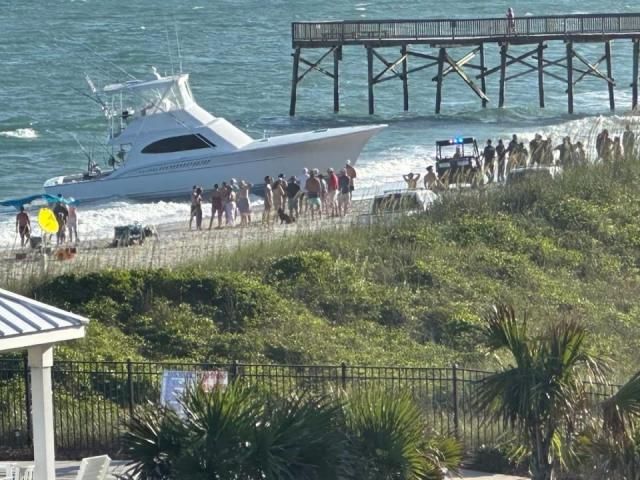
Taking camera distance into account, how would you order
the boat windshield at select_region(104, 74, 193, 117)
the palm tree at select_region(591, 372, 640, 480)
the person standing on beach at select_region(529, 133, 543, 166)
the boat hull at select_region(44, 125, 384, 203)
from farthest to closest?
the boat windshield at select_region(104, 74, 193, 117)
the boat hull at select_region(44, 125, 384, 203)
the person standing on beach at select_region(529, 133, 543, 166)
the palm tree at select_region(591, 372, 640, 480)

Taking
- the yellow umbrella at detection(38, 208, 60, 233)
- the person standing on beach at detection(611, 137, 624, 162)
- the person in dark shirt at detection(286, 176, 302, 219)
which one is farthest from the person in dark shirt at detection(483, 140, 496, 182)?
the yellow umbrella at detection(38, 208, 60, 233)

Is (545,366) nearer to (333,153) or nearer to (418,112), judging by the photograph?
(333,153)

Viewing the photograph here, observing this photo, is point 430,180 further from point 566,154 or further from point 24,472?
point 24,472

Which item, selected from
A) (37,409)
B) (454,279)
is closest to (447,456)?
(37,409)

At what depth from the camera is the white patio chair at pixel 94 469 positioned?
13.9m

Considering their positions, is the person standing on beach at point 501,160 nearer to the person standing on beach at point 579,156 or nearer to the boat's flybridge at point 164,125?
the person standing on beach at point 579,156

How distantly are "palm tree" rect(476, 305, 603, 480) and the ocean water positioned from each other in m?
20.6

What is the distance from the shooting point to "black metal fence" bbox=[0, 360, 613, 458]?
1609 centimetres

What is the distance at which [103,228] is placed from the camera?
113 ft

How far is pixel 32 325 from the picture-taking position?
481 inches

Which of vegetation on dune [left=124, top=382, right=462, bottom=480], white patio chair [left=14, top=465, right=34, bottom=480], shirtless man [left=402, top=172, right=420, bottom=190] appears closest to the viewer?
vegetation on dune [left=124, top=382, right=462, bottom=480]

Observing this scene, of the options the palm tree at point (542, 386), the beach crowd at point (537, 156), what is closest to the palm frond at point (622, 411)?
the palm tree at point (542, 386)

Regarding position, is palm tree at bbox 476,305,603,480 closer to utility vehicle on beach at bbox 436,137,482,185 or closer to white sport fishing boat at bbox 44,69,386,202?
utility vehicle on beach at bbox 436,137,482,185

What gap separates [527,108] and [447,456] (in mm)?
43556
